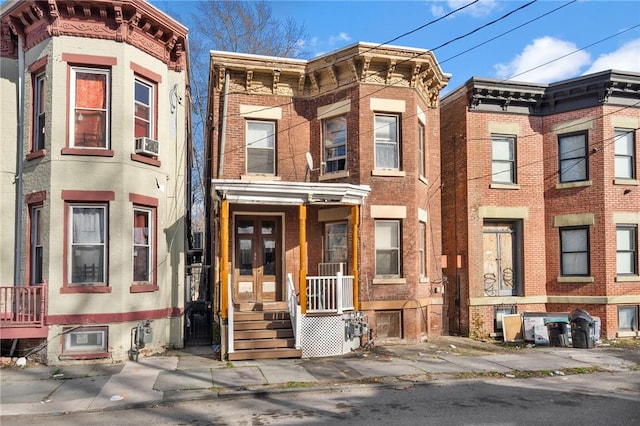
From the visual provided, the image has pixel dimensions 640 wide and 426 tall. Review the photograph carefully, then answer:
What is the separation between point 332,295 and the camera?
44.5 ft

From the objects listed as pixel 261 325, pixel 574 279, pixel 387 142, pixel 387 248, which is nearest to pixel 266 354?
pixel 261 325

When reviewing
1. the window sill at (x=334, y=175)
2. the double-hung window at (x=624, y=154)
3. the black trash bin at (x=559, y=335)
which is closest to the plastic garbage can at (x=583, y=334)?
the black trash bin at (x=559, y=335)

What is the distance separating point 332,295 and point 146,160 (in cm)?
565

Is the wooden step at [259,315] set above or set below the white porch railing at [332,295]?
below

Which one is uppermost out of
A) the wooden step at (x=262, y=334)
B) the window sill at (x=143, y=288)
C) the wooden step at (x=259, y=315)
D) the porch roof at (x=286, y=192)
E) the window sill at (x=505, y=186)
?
the window sill at (x=505, y=186)

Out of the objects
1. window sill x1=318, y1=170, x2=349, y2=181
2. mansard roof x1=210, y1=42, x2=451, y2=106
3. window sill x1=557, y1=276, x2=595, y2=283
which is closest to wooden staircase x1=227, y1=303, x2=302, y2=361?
window sill x1=318, y1=170, x2=349, y2=181

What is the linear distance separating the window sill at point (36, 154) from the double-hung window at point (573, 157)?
14683 millimetres

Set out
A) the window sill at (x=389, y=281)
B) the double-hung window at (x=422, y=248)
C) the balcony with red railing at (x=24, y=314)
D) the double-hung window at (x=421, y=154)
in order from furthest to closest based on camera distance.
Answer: the double-hung window at (x=421, y=154) → the double-hung window at (x=422, y=248) → the window sill at (x=389, y=281) → the balcony with red railing at (x=24, y=314)

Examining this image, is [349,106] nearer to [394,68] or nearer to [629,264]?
[394,68]

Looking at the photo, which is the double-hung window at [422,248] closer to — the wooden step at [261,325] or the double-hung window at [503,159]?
the double-hung window at [503,159]

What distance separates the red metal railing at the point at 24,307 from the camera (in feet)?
38.0

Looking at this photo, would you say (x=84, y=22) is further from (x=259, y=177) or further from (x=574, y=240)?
(x=574, y=240)

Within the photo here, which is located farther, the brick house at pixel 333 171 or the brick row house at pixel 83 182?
the brick house at pixel 333 171

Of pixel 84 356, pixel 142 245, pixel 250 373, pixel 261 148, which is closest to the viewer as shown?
pixel 250 373
